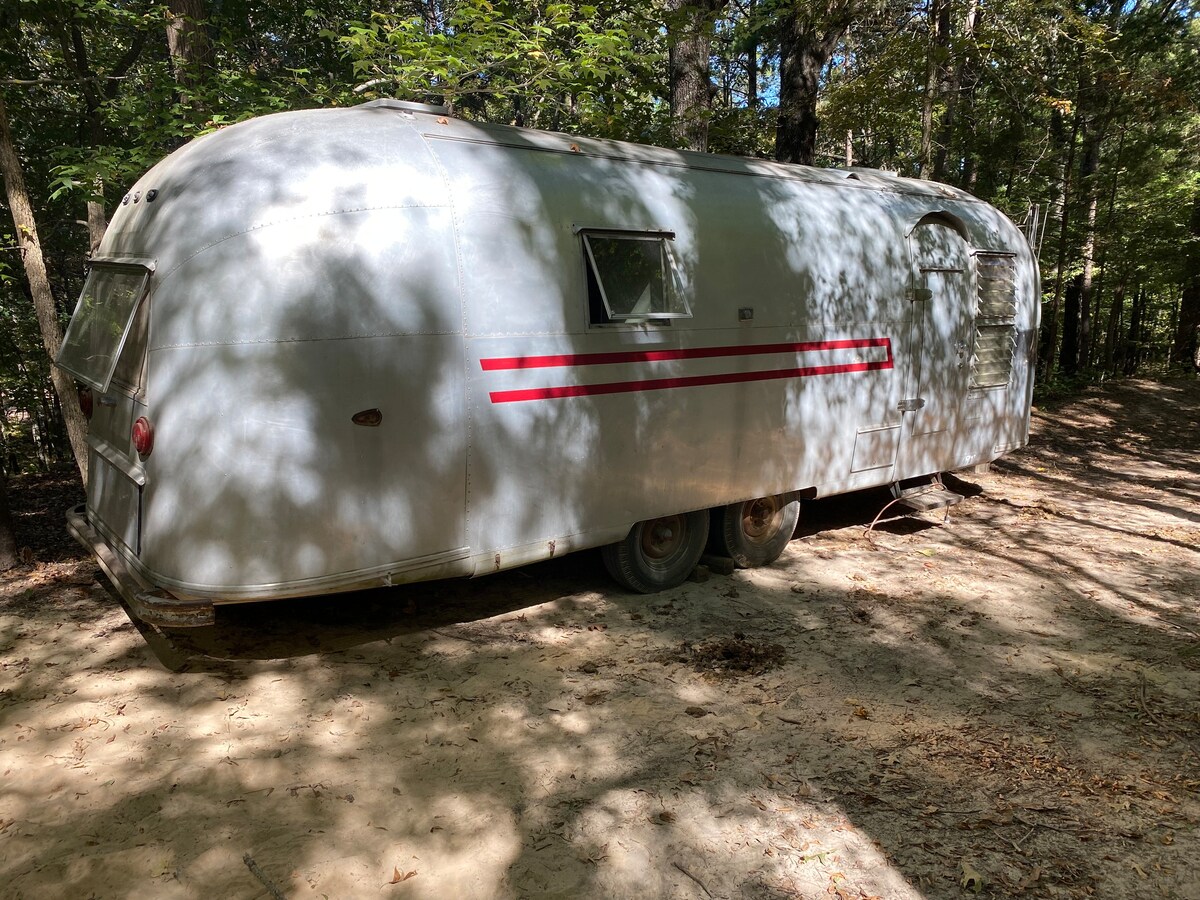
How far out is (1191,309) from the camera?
1571 centimetres

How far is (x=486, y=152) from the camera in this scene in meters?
4.73

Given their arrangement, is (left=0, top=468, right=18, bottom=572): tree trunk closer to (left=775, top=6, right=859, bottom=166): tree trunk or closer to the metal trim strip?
the metal trim strip

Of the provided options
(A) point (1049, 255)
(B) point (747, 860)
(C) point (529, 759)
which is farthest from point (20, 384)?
(A) point (1049, 255)

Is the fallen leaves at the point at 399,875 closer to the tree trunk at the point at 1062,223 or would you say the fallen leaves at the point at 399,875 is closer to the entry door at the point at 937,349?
the entry door at the point at 937,349

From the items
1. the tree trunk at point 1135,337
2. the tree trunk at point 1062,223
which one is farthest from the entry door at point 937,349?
the tree trunk at point 1135,337

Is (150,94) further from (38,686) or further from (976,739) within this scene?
(976,739)

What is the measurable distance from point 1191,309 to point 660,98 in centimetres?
1125

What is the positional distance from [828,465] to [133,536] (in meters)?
4.74

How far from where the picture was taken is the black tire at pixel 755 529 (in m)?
6.39

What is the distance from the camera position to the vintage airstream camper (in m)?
3.97

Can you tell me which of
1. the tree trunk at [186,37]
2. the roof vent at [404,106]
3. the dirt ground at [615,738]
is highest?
the tree trunk at [186,37]

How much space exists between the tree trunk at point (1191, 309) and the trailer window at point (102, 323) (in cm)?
1624

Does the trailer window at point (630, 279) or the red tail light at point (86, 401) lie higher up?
the trailer window at point (630, 279)

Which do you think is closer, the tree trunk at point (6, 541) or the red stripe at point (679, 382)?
the red stripe at point (679, 382)
